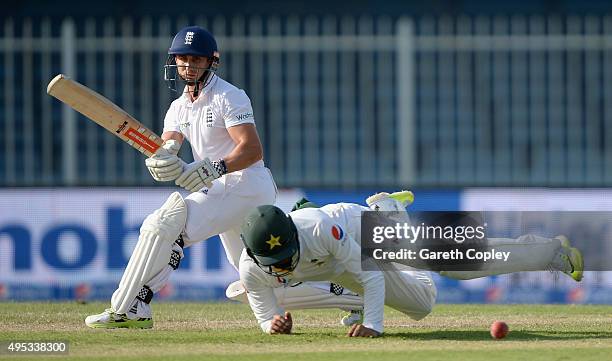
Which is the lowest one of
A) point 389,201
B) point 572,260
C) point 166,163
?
point 572,260

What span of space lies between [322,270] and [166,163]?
44.5 inches

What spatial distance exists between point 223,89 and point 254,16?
18.7 ft

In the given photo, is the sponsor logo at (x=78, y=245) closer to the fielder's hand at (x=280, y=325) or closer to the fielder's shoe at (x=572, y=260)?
the fielder's shoe at (x=572, y=260)

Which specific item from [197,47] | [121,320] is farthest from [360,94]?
[121,320]

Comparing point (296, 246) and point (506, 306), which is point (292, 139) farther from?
point (296, 246)

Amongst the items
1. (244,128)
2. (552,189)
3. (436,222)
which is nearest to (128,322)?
(244,128)

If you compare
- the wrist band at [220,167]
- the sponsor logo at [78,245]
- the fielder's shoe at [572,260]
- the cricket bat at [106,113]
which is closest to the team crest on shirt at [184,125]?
the cricket bat at [106,113]

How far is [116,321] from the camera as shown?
8.10m

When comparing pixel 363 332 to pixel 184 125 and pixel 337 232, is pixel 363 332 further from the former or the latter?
Answer: pixel 184 125

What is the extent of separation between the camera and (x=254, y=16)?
13930mm

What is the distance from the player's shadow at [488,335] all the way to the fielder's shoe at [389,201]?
107 centimetres

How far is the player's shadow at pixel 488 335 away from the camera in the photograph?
7621mm

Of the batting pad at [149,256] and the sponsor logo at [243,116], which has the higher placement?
the sponsor logo at [243,116]

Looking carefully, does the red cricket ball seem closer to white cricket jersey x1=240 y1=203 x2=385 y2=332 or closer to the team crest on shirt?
white cricket jersey x1=240 y1=203 x2=385 y2=332
